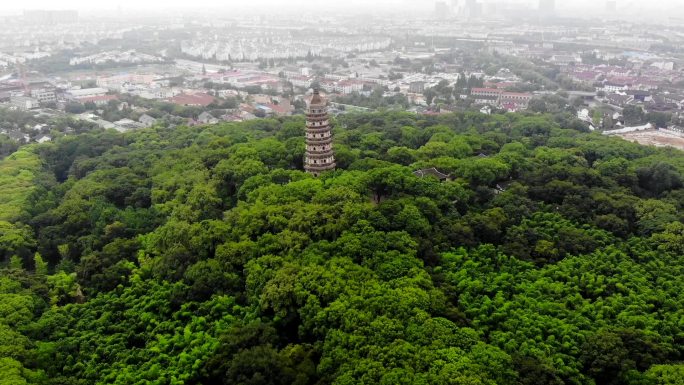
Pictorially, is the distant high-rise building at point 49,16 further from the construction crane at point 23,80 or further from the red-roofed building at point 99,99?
the red-roofed building at point 99,99

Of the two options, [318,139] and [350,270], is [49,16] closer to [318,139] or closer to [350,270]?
[318,139]

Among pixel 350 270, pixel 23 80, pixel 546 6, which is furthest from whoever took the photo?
pixel 546 6

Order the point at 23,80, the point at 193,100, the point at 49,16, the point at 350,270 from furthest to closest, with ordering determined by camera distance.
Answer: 1. the point at 49,16
2. the point at 23,80
3. the point at 193,100
4. the point at 350,270

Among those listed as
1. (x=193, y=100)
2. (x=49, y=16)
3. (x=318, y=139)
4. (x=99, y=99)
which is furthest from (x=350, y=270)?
(x=49, y=16)

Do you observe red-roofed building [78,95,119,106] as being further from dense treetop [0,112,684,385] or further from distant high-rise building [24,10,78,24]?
distant high-rise building [24,10,78,24]

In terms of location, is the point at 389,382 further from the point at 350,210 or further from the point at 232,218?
the point at 232,218

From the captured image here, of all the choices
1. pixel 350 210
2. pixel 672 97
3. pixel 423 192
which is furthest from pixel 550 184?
pixel 672 97

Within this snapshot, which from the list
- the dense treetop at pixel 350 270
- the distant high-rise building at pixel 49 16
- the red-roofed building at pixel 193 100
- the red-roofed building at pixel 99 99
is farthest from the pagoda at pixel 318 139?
the distant high-rise building at pixel 49 16
